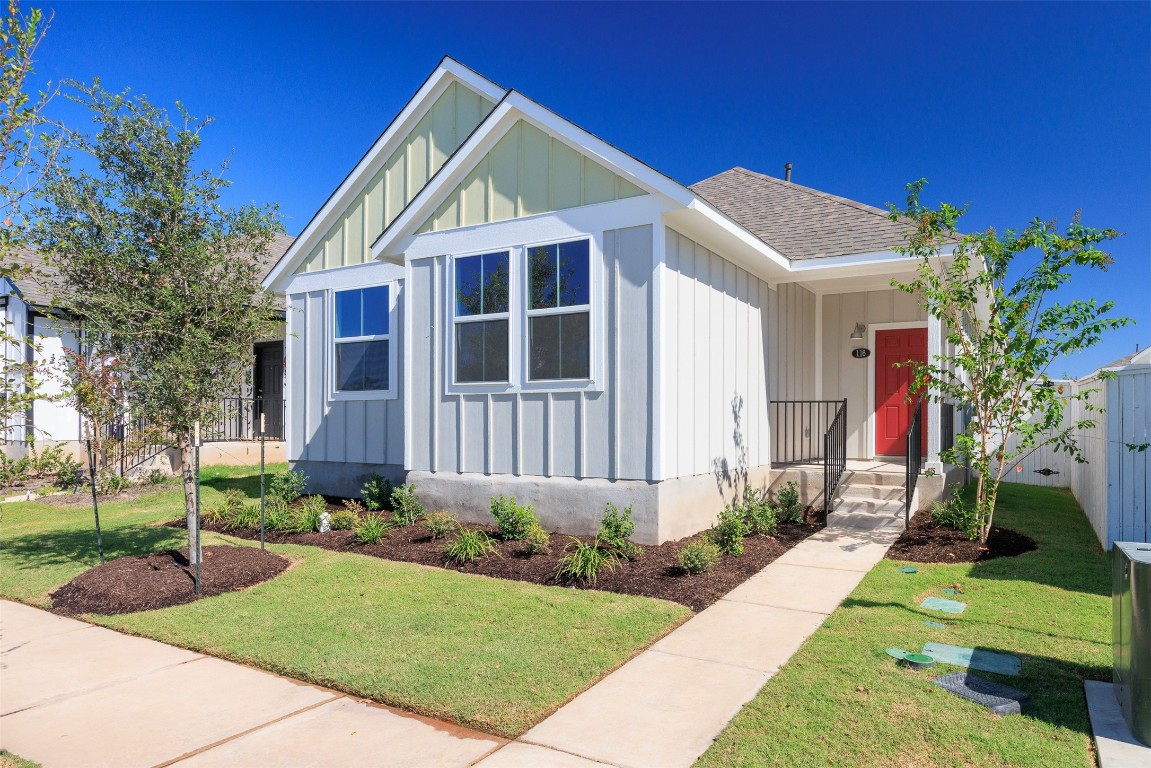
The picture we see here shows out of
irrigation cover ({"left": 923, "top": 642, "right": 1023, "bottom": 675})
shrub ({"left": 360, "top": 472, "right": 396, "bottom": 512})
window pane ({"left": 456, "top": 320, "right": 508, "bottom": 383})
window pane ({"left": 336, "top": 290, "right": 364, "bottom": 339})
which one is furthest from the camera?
window pane ({"left": 336, "top": 290, "right": 364, "bottom": 339})

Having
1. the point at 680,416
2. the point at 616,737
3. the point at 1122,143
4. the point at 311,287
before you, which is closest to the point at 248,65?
the point at 311,287

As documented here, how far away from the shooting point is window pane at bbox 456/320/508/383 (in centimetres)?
803

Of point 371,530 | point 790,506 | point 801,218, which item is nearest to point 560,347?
point 371,530

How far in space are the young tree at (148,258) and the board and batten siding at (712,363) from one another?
4.28 meters

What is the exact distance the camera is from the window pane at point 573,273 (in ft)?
25.0

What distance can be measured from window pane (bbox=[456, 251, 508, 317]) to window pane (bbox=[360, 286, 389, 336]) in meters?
2.38

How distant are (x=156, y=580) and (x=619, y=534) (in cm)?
418

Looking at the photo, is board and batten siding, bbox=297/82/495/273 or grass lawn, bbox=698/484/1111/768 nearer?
grass lawn, bbox=698/484/1111/768

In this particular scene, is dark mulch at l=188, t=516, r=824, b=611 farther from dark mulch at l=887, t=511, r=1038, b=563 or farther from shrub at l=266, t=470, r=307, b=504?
shrub at l=266, t=470, r=307, b=504

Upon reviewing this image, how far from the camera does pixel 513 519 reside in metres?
7.45

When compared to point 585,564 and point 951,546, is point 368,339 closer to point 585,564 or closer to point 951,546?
point 585,564

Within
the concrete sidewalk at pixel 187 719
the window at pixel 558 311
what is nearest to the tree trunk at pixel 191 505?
the concrete sidewalk at pixel 187 719

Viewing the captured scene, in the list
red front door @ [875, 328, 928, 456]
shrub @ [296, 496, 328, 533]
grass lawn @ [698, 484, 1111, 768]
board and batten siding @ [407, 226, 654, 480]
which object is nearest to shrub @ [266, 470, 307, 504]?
shrub @ [296, 496, 328, 533]

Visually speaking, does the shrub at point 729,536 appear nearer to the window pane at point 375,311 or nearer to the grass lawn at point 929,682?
the grass lawn at point 929,682
